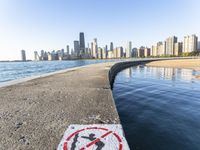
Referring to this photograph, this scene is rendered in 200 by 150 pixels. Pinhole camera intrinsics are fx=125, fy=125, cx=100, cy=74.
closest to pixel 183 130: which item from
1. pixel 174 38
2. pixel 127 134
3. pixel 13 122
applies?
pixel 127 134

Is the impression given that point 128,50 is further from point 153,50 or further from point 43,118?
point 43,118

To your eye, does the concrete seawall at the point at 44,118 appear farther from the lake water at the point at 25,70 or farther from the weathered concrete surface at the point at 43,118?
the lake water at the point at 25,70

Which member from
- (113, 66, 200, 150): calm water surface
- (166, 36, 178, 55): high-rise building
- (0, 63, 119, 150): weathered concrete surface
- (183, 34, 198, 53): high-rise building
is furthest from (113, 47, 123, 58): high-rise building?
(0, 63, 119, 150): weathered concrete surface

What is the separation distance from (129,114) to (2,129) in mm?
4493

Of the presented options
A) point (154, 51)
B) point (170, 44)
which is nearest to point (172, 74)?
point (170, 44)

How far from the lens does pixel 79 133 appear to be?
254 centimetres

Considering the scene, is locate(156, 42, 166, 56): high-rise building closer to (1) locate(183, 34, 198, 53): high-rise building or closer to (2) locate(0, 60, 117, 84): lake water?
(1) locate(183, 34, 198, 53): high-rise building

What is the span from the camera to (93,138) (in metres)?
2.38

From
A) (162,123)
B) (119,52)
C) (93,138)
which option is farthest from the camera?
(119,52)

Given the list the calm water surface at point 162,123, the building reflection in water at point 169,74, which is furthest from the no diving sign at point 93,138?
the building reflection in water at point 169,74

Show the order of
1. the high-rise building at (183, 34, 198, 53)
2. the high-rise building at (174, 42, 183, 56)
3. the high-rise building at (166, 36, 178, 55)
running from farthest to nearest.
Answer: the high-rise building at (166, 36, 178, 55) → the high-rise building at (174, 42, 183, 56) → the high-rise building at (183, 34, 198, 53)

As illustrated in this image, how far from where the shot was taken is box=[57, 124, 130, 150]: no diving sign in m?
2.17

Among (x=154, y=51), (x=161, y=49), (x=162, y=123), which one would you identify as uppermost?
(x=161, y=49)

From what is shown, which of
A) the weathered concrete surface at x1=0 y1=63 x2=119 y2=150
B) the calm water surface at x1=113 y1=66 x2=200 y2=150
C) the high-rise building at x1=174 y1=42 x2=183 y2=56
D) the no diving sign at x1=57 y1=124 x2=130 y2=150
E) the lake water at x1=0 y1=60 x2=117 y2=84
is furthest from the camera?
the high-rise building at x1=174 y1=42 x2=183 y2=56
